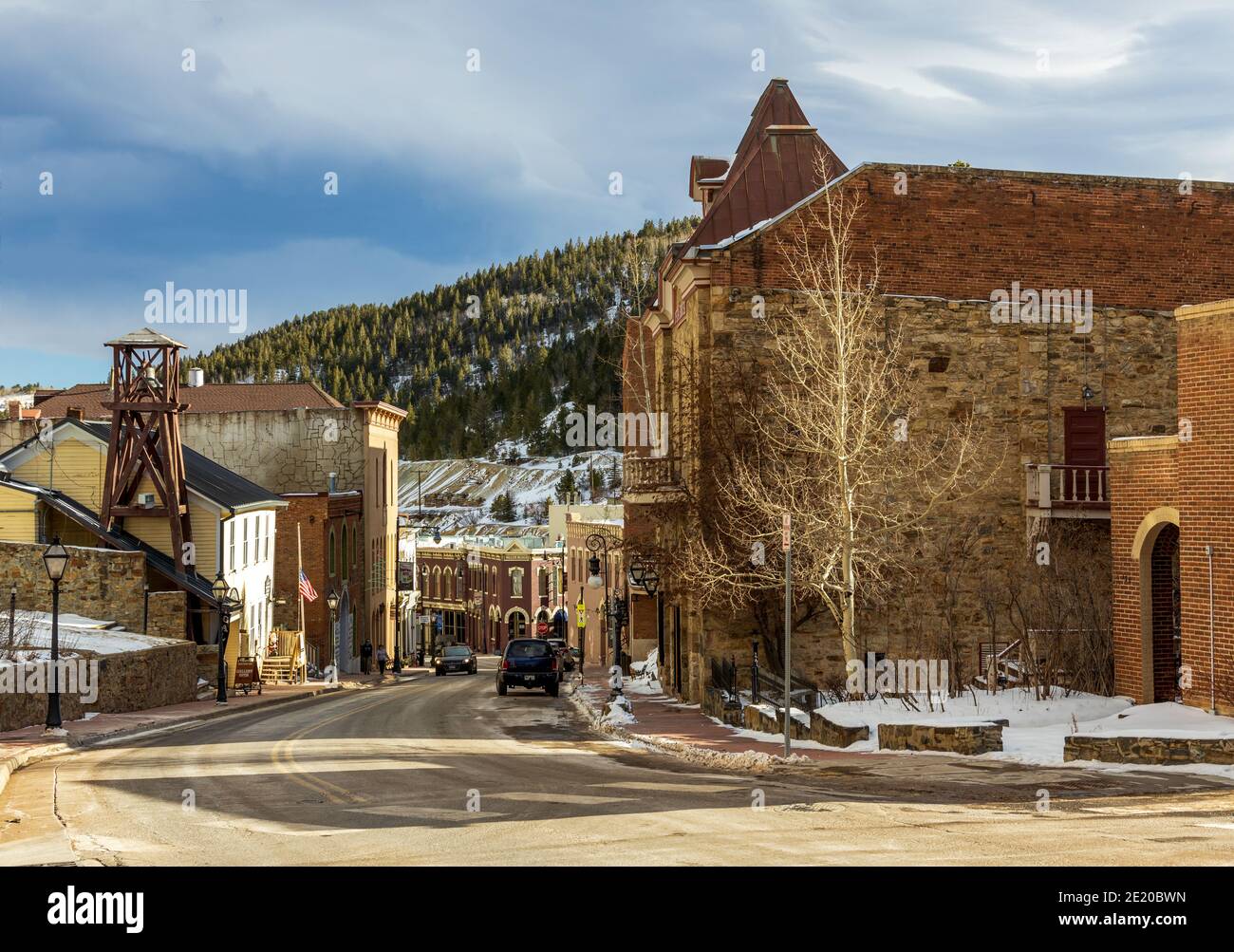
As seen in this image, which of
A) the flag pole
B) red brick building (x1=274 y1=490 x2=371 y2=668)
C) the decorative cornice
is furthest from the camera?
red brick building (x1=274 y1=490 x2=371 y2=668)

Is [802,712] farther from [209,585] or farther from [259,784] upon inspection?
[209,585]

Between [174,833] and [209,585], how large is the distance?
30615 mm

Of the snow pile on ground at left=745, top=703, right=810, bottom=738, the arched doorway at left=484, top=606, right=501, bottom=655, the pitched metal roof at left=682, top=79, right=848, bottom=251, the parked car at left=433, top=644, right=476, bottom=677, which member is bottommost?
the arched doorway at left=484, top=606, right=501, bottom=655

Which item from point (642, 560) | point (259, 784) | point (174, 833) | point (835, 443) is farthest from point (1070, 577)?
point (174, 833)

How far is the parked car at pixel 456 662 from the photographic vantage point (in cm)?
6331

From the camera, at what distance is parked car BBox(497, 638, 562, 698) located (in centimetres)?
3781

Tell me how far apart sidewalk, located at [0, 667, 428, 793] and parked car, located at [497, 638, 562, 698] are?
6310mm

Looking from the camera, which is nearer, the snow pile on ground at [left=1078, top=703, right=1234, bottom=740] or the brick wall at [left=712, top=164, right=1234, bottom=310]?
the snow pile on ground at [left=1078, top=703, right=1234, bottom=740]

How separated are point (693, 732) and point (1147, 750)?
845 cm

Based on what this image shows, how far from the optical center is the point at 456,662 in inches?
2512

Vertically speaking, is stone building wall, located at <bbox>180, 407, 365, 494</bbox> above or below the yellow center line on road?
above

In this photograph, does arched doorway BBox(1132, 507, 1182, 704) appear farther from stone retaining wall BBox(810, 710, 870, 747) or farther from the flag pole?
the flag pole

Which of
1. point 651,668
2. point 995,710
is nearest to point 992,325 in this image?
point 995,710

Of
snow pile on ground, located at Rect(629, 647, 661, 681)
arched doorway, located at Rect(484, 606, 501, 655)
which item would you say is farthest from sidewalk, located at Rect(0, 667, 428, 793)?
arched doorway, located at Rect(484, 606, 501, 655)
